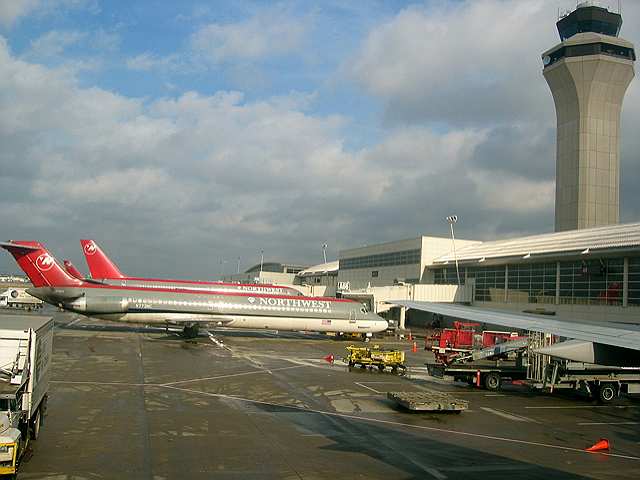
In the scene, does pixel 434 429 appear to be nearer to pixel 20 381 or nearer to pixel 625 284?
pixel 20 381

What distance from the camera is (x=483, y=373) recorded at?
952 inches

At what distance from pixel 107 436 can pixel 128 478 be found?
3561mm

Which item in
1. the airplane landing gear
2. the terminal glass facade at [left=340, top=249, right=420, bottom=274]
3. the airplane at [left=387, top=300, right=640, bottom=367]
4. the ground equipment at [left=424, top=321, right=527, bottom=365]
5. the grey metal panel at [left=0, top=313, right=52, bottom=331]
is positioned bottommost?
the airplane landing gear

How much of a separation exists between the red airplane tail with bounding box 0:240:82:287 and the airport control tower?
72.3 m

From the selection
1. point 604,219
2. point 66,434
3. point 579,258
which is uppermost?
point 604,219

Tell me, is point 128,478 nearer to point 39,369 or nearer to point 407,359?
point 39,369

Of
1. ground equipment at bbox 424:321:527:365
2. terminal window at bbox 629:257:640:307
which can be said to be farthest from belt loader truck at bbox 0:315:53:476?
terminal window at bbox 629:257:640:307

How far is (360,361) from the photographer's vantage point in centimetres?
2972

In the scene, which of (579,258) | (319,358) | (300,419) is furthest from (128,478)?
(579,258)

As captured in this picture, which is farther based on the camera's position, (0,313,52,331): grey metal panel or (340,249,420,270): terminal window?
(340,249,420,270): terminal window

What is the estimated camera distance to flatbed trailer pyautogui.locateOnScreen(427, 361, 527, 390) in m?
23.8

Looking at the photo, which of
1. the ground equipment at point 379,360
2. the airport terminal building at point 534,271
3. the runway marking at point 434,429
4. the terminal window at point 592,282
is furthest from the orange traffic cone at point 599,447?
the terminal window at point 592,282

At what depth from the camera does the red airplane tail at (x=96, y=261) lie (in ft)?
185

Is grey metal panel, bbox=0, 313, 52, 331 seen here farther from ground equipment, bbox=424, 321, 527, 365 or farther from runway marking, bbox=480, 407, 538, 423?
ground equipment, bbox=424, 321, 527, 365
